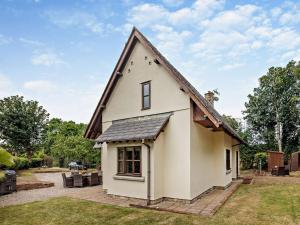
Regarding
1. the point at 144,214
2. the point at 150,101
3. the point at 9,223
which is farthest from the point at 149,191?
the point at 9,223

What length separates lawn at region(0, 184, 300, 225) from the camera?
8.65m

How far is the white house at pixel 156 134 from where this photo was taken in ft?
37.5

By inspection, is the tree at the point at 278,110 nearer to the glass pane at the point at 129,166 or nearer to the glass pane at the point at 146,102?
the glass pane at the point at 146,102

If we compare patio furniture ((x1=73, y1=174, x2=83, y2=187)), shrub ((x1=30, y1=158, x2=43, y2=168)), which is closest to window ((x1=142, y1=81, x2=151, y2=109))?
patio furniture ((x1=73, y1=174, x2=83, y2=187))

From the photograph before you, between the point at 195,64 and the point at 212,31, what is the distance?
13.7 ft

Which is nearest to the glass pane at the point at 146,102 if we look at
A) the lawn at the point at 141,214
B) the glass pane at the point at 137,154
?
the glass pane at the point at 137,154

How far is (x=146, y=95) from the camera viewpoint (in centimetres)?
1333

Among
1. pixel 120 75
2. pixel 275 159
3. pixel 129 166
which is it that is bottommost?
pixel 275 159

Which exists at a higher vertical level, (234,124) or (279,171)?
(234,124)

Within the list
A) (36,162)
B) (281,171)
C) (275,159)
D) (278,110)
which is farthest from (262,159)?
(36,162)

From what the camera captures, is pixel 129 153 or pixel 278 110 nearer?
pixel 129 153

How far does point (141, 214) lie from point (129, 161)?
3404 mm

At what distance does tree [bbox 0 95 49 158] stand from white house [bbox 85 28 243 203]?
23307mm

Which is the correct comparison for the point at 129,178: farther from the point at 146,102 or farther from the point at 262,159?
the point at 262,159
